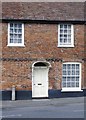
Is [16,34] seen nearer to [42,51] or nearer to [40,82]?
[42,51]

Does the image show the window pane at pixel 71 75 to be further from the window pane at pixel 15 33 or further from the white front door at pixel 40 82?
the window pane at pixel 15 33

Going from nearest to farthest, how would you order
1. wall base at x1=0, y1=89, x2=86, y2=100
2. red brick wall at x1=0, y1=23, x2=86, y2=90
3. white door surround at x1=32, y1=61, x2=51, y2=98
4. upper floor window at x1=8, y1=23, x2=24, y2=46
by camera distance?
1. wall base at x1=0, y1=89, x2=86, y2=100
2. red brick wall at x1=0, y1=23, x2=86, y2=90
3. upper floor window at x1=8, y1=23, x2=24, y2=46
4. white door surround at x1=32, y1=61, x2=51, y2=98

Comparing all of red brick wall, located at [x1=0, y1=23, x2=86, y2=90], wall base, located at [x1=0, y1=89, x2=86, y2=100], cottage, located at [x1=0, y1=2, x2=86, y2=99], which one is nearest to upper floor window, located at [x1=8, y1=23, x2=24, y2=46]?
cottage, located at [x1=0, y1=2, x2=86, y2=99]

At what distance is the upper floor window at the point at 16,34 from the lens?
28.9 m

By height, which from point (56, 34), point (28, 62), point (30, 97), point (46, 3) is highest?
point (46, 3)

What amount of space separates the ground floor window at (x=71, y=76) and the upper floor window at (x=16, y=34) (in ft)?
12.1

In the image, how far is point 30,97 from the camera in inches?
1133

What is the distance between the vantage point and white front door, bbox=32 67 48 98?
29266 mm

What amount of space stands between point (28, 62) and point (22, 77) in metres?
1.15

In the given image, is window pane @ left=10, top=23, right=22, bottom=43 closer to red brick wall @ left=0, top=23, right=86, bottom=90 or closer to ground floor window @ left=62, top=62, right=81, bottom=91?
red brick wall @ left=0, top=23, right=86, bottom=90

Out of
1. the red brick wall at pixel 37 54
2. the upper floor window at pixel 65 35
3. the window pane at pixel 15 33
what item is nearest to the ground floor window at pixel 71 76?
the red brick wall at pixel 37 54

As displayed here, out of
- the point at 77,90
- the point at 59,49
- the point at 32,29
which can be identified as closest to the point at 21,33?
the point at 32,29

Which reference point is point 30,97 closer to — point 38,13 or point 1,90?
point 1,90

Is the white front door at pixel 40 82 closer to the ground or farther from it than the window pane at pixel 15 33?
closer to the ground
